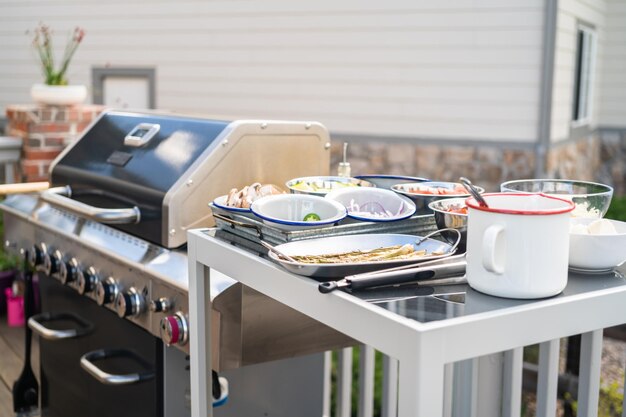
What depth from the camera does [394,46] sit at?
6.64 m

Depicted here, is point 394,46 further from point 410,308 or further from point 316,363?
point 410,308

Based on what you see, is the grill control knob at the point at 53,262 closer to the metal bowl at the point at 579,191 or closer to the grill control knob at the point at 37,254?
the grill control knob at the point at 37,254

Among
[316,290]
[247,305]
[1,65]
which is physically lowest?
[247,305]

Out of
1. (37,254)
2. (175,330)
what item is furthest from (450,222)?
(37,254)

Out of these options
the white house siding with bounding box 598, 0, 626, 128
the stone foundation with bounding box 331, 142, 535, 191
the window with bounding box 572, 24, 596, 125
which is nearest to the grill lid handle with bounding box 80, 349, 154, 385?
the stone foundation with bounding box 331, 142, 535, 191

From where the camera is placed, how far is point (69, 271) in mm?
2266

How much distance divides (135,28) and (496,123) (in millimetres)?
3847

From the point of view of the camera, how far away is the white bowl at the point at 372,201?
1.57 m

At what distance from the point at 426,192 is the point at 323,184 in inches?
11.2

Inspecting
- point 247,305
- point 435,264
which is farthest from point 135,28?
point 435,264

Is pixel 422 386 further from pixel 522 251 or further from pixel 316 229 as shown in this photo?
pixel 316 229

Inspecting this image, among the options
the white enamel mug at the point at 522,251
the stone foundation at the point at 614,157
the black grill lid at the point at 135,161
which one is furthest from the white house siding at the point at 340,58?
the white enamel mug at the point at 522,251

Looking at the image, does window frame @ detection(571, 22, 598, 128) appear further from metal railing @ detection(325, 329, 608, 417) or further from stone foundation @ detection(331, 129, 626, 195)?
metal railing @ detection(325, 329, 608, 417)

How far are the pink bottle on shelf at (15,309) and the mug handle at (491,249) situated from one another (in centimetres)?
311
